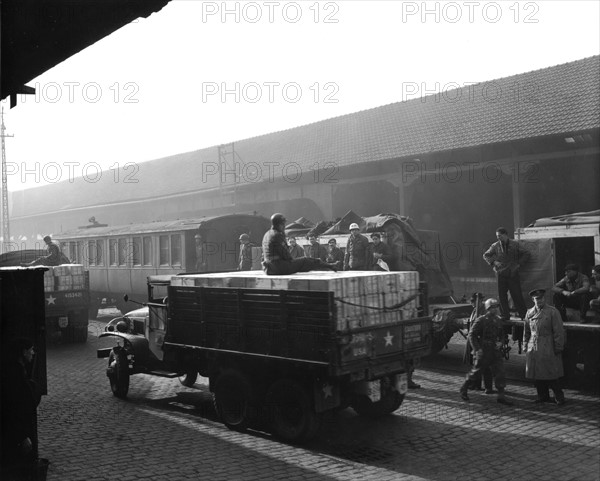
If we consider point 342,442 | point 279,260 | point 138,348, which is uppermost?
point 279,260

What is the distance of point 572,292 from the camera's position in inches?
371

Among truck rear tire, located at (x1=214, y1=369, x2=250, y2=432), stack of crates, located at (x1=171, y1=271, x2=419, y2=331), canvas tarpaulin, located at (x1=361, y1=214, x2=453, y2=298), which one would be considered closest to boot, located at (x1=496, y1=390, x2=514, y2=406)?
stack of crates, located at (x1=171, y1=271, x2=419, y2=331)

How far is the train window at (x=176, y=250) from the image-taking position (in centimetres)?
1806

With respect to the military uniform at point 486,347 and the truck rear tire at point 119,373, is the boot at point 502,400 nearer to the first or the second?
the military uniform at point 486,347

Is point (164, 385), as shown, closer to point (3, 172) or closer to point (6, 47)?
point (6, 47)

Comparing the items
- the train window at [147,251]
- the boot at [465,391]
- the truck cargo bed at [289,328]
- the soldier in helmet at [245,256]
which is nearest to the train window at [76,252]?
the train window at [147,251]

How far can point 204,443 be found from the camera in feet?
23.5

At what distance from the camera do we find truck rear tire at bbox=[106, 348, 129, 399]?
938 cm

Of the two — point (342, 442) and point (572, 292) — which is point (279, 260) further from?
point (572, 292)

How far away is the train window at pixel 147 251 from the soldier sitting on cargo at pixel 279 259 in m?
11.8

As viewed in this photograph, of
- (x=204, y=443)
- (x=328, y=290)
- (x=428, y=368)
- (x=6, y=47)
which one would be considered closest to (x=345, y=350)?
(x=328, y=290)

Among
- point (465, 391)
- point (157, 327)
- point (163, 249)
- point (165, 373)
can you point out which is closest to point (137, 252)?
point (163, 249)

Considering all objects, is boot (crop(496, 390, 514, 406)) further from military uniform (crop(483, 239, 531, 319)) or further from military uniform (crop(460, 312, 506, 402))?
military uniform (crop(483, 239, 531, 319))

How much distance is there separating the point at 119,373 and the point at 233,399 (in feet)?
8.37
